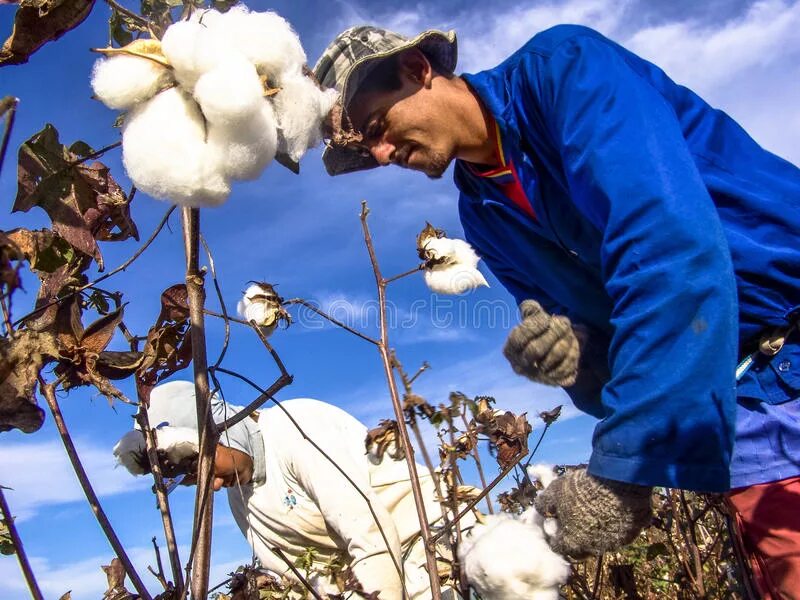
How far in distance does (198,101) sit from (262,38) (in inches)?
6.4

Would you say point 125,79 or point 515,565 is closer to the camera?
point 125,79

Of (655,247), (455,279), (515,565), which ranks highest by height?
(455,279)

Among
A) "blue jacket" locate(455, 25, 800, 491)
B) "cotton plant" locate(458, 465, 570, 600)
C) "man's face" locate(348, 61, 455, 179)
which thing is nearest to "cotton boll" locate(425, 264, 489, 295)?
"blue jacket" locate(455, 25, 800, 491)

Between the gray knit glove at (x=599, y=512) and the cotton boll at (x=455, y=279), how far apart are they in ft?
3.30

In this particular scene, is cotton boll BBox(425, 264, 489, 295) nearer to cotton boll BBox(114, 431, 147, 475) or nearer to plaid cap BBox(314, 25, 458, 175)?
plaid cap BBox(314, 25, 458, 175)

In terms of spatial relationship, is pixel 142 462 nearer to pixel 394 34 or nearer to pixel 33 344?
pixel 33 344

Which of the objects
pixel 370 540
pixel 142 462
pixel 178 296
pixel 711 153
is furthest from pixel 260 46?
pixel 370 540

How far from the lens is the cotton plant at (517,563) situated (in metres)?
1.37

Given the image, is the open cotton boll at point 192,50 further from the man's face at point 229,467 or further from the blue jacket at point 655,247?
the man's face at point 229,467

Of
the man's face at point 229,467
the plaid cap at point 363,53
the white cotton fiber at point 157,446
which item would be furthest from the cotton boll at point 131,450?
the man's face at point 229,467

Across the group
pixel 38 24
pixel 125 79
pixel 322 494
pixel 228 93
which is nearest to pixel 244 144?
pixel 228 93

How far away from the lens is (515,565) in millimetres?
1362

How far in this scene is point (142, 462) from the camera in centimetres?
179

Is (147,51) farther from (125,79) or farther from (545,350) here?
(545,350)
